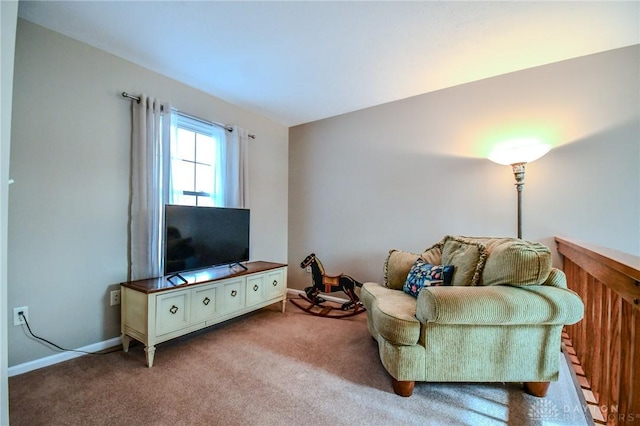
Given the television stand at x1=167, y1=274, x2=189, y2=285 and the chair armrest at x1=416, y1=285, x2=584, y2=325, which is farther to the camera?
the television stand at x1=167, y1=274, x2=189, y2=285

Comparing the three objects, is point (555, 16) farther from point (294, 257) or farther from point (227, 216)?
point (294, 257)

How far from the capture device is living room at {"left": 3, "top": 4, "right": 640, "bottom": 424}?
6.05ft

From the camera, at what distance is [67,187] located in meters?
1.97

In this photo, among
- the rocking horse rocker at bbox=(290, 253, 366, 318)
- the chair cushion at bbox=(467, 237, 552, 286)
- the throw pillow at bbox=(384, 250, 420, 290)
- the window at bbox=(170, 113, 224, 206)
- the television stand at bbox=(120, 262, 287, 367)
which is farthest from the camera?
the rocking horse rocker at bbox=(290, 253, 366, 318)

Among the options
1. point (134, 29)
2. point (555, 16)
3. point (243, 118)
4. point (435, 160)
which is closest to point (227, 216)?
point (243, 118)

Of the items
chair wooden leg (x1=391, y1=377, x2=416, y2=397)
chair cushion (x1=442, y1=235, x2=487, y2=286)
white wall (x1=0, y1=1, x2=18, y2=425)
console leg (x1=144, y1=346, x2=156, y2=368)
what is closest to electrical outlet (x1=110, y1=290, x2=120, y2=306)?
console leg (x1=144, y1=346, x2=156, y2=368)

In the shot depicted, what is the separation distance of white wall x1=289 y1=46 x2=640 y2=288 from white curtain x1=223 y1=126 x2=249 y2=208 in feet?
2.85

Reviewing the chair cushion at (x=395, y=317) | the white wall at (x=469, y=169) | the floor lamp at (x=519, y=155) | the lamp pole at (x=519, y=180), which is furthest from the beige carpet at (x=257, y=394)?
the floor lamp at (x=519, y=155)

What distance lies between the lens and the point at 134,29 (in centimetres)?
191

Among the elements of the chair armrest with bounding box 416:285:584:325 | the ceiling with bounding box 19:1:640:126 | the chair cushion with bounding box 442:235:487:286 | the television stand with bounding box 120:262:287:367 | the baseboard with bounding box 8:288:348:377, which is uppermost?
the ceiling with bounding box 19:1:640:126

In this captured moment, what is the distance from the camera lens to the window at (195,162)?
258 centimetres

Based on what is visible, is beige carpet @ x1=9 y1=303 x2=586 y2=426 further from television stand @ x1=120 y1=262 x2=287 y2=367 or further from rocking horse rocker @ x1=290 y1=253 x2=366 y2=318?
rocking horse rocker @ x1=290 y1=253 x2=366 y2=318

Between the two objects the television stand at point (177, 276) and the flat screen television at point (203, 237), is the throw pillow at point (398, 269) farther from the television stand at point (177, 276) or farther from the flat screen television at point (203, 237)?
the television stand at point (177, 276)

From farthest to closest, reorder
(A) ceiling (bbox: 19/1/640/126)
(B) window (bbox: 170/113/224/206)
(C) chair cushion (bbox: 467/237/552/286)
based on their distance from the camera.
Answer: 1. (B) window (bbox: 170/113/224/206)
2. (A) ceiling (bbox: 19/1/640/126)
3. (C) chair cushion (bbox: 467/237/552/286)
